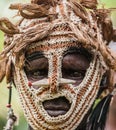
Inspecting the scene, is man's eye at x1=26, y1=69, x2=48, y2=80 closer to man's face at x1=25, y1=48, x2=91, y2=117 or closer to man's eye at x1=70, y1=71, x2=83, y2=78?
man's face at x1=25, y1=48, x2=91, y2=117

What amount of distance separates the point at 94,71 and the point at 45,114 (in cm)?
34

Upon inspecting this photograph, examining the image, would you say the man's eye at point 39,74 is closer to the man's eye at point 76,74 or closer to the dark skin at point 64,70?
the dark skin at point 64,70

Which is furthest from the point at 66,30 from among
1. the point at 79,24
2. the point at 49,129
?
the point at 49,129

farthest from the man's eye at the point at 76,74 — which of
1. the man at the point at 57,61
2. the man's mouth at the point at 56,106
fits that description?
the man's mouth at the point at 56,106

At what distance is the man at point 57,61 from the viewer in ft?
19.7

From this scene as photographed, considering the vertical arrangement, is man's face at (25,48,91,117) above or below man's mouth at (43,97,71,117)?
above

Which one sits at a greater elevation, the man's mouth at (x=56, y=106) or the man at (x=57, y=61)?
the man at (x=57, y=61)

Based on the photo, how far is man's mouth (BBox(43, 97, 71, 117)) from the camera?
19.7 feet

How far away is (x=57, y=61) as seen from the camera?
237 inches

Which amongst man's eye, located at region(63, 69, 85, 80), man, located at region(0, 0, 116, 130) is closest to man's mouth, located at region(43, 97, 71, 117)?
man, located at region(0, 0, 116, 130)

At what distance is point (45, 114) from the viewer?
6008 millimetres

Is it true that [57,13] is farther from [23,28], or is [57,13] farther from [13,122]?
[13,122]

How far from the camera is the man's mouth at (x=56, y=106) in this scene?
19.7 feet

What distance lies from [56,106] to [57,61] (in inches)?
8.7
